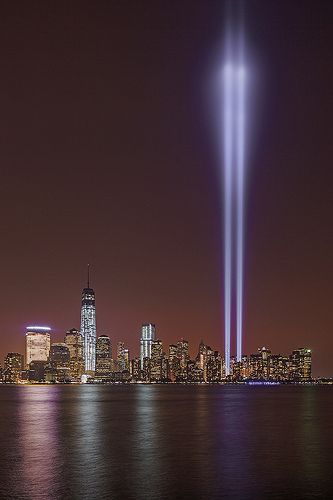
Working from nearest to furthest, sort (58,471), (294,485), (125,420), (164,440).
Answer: (294,485), (58,471), (164,440), (125,420)

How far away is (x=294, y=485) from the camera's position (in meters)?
42.0

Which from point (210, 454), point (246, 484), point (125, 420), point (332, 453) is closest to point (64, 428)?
point (125, 420)

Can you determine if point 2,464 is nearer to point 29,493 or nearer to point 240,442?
point 29,493

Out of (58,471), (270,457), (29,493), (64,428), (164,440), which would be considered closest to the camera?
(29,493)

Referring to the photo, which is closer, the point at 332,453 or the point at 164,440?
the point at 332,453

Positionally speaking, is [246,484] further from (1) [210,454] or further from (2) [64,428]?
(2) [64,428]

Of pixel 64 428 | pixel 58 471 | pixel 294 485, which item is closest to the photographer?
pixel 294 485

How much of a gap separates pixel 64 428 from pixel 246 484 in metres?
42.7

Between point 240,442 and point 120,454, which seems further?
point 240,442

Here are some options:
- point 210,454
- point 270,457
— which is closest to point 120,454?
point 210,454

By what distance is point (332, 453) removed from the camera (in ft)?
189

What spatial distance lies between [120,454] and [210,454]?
23.7ft

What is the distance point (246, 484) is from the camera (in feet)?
140

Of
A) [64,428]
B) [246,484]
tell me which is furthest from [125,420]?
[246,484]
